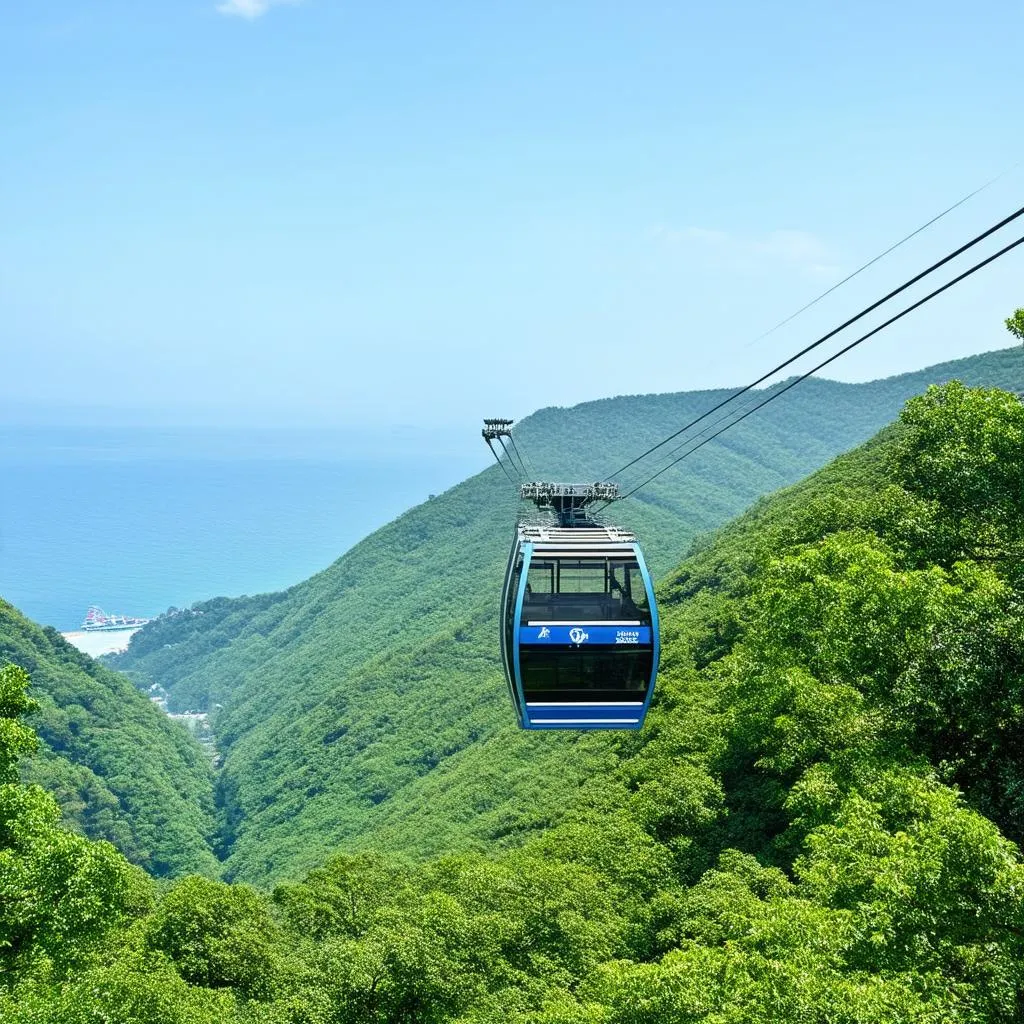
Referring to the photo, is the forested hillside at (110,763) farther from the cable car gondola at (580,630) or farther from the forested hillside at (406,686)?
the cable car gondola at (580,630)

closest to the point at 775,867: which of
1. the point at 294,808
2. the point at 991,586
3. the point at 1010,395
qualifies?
the point at 991,586

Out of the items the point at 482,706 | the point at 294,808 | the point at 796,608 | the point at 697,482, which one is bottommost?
the point at 294,808

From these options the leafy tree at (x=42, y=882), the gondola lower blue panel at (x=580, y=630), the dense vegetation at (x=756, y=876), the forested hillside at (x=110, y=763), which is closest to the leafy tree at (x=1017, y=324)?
the dense vegetation at (x=756, y=876)

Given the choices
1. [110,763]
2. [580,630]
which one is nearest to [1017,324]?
[580,630]

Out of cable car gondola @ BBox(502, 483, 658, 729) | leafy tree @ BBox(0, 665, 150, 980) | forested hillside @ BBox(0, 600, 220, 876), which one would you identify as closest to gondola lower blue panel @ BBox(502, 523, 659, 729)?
cable car gondola @ BBox(502, 483, 658, 729)

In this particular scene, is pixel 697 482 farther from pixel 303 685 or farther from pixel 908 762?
pixel 908 762

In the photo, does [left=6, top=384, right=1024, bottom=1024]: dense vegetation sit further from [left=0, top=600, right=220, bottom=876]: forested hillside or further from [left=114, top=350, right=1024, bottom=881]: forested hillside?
[left=0, top=600, right=220, bottom=876]: forested hillside
